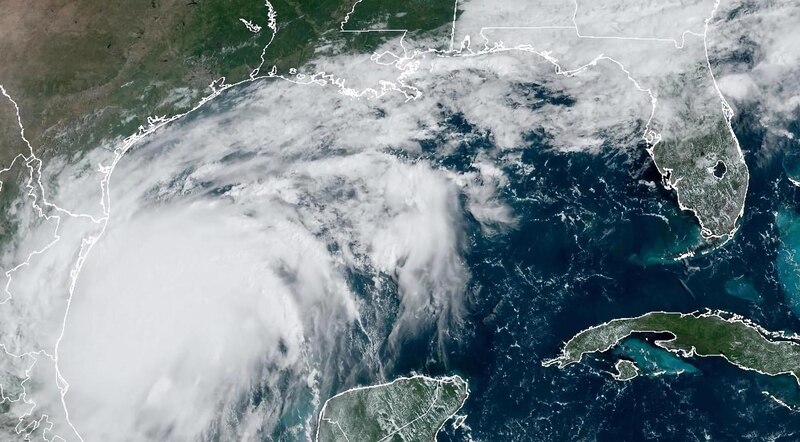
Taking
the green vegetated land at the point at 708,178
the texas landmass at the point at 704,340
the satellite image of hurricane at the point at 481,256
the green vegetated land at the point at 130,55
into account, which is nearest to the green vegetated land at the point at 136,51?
the green vegetated land at the point at 130,55

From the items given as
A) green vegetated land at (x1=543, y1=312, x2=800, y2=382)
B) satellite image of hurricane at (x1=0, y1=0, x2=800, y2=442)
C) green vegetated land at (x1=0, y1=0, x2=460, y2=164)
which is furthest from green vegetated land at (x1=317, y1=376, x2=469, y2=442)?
green vegetated land at (x1=0, y1=0, x2=460, y2=164)

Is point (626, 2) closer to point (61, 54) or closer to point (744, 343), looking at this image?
point (744, 343)

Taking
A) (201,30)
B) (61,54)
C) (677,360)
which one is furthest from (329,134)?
(677,360)

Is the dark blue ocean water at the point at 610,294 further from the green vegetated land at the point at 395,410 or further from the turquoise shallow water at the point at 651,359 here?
the green vegetated land at the point at 395,410

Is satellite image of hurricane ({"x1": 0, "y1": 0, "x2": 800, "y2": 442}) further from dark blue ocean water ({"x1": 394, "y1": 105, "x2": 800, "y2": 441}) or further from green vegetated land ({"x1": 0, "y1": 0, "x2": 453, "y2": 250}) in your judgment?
green vegetated land ({"x1": 0, "y1": 0, "x2": 453, "y2": 250})

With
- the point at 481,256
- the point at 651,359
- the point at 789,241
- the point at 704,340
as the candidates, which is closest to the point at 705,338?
the point at 704,340
